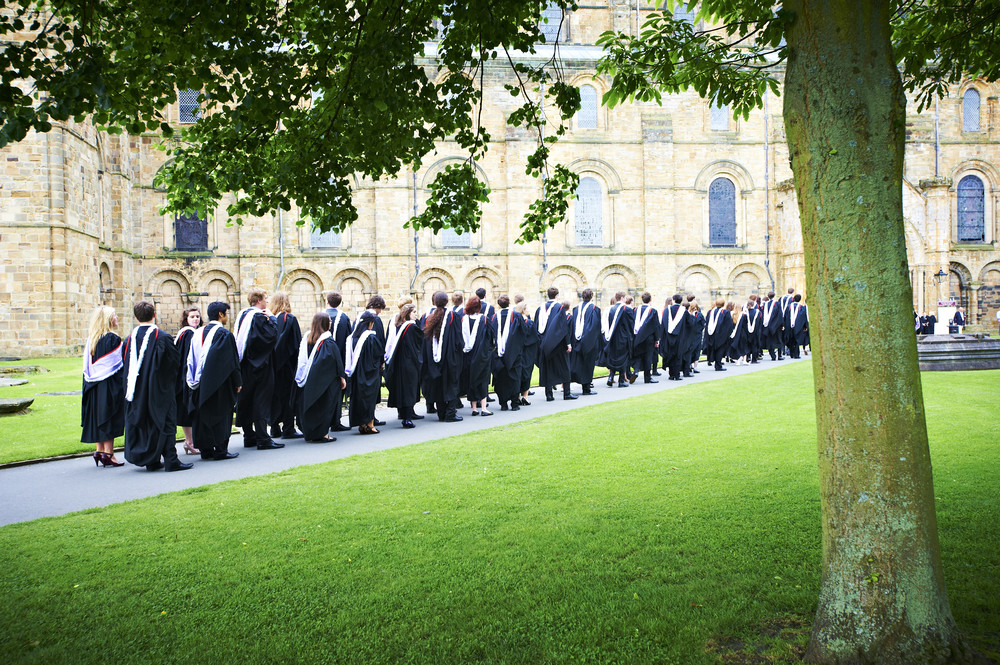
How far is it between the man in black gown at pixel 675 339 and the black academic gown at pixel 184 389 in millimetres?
11671

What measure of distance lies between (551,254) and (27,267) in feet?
67.0

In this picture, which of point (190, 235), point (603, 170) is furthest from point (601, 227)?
→ point (190, 235)

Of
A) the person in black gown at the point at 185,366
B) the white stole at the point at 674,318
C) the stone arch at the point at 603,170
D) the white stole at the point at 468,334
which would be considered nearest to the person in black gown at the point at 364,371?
the white stole at the point at 468,334

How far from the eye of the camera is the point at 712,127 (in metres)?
32.9

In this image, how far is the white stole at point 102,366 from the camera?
7.95 m

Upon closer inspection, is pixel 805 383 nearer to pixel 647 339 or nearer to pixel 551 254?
pixel 647 339

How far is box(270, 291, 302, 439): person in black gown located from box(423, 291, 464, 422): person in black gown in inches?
89.4

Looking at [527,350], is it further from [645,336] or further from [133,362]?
[133,362]

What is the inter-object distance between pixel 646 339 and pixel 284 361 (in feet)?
30.2

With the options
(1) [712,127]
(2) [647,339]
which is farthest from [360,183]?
(2) [647,339]

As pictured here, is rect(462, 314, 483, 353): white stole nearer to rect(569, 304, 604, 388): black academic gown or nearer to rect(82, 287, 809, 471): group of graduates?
rect(82, 287, 809, 471): group of graduates

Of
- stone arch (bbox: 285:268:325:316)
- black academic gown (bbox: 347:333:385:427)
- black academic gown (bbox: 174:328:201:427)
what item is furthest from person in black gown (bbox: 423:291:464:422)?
stone arch (bbox: 285:268:325:316)

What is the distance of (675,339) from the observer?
1712 cm

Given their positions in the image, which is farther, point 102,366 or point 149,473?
point 102,366
